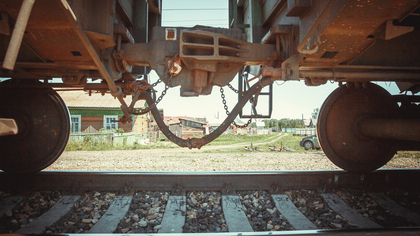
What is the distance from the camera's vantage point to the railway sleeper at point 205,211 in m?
2.55

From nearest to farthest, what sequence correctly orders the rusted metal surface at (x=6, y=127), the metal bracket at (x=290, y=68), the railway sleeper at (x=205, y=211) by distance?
the rusted metal surface at (x=6, y=127) < the railway sleeper at (x=205, y=211) < the metal bracket at (x=290, y=68)

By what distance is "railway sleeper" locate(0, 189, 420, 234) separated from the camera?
2549mm

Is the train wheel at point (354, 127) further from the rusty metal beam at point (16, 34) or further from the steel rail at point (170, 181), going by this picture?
the rusty metal beam at point (16, 34)

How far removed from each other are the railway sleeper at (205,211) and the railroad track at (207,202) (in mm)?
11

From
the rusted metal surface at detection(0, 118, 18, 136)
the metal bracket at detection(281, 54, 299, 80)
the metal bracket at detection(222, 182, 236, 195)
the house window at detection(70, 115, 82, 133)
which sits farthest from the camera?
the house window at detection(70, 115, 82, 133)

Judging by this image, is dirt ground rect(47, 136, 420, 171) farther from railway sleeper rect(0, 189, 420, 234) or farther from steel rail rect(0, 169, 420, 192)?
railway sleeper rect(0, 189, 420, 234)

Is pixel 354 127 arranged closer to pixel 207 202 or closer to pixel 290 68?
pixel 290 68

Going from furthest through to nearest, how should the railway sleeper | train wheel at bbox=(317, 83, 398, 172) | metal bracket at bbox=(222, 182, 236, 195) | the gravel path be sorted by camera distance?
1. the gravel path
2. train wheel at bbox=(317, 83, 398, 172)
3. metal bracket at bbox=(222, 182, 236, 195)
4. the railway sleeper

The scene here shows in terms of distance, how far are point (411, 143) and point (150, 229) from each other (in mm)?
4039

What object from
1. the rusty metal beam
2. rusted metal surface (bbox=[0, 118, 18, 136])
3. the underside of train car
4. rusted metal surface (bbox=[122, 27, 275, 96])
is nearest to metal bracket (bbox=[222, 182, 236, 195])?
the underside of train car

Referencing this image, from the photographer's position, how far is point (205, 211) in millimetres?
2887

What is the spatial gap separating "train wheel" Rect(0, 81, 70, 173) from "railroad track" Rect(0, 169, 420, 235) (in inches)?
9.0

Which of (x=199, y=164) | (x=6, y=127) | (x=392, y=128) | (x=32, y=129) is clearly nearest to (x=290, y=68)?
(x=392, y=128)

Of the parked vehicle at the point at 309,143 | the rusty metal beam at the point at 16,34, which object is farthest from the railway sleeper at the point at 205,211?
the parked vehicle at the point at 309,143
